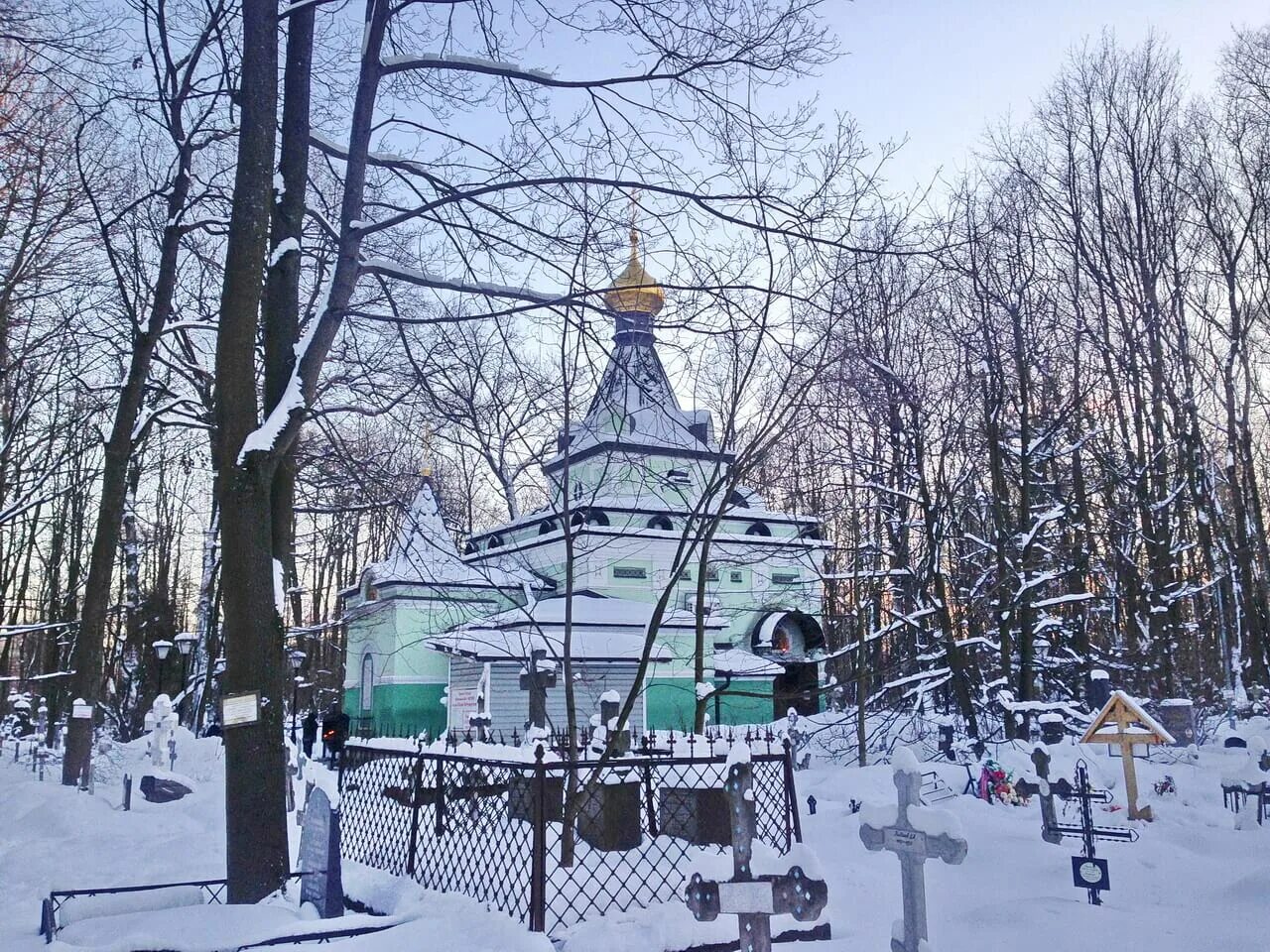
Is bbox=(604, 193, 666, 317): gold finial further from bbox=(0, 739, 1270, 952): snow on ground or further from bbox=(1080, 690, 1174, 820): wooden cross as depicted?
bbox=(1080, 690, 1174, 820): wooden cross

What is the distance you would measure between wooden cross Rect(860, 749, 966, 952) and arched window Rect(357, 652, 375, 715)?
85.0 ft

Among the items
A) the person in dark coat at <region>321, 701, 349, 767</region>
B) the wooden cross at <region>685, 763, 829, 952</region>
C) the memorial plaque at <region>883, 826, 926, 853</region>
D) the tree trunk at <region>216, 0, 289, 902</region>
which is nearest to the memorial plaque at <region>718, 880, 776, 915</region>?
the wooden cross at <region>685, 763, 829, 952</region>

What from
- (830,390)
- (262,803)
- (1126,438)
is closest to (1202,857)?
(830,390)

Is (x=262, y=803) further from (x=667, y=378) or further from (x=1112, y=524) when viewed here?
(x=1112, y=524)

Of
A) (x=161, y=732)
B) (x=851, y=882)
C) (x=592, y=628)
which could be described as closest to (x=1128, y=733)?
(x=851, y=882)

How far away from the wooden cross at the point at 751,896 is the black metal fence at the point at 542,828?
1098mm

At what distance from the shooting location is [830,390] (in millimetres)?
9414

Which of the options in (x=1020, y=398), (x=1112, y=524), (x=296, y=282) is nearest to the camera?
(x=296, y=282)

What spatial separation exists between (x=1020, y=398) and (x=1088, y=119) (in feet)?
30.6

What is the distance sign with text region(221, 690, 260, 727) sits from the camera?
5969mm

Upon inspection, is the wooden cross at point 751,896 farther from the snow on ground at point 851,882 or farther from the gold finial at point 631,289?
the gold finial at point 631,289

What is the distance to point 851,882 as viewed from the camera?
8.05m

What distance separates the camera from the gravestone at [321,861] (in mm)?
6090

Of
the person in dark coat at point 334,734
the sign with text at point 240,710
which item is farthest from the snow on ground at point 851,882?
the person in dark coat at point 334,734
